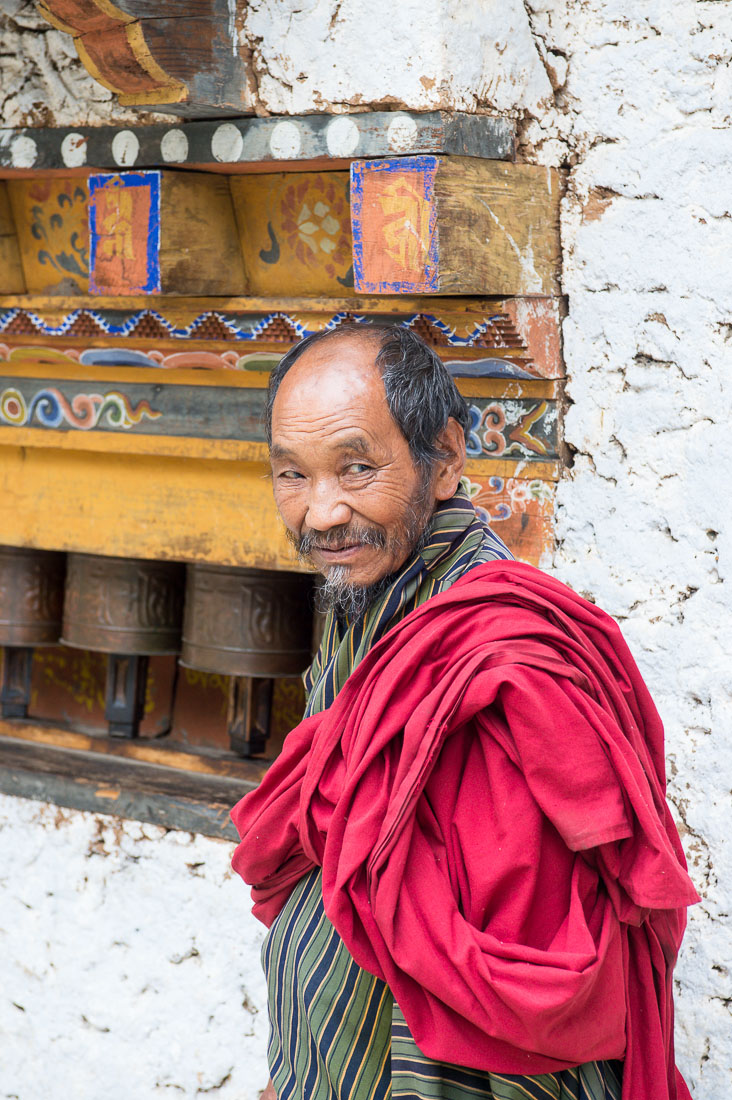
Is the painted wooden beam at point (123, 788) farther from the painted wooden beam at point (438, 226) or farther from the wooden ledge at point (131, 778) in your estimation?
the painted wooden beam at point (438, 226)

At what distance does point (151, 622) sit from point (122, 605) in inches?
2.5

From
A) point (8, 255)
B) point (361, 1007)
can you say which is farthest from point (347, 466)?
point (8, 255)

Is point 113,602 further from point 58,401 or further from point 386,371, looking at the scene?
point 386,371

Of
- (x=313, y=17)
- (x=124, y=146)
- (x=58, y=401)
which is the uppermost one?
(x=313, y=17)

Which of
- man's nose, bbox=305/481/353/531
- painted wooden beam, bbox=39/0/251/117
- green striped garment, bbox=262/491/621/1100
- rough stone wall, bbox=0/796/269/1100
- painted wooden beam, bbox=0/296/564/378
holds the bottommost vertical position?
rough stone wall, bbox=0/796/269/1100

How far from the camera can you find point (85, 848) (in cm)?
210

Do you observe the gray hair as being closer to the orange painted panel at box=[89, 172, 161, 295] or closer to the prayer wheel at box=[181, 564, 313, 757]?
the orange painted panel at box=[89, 172, 161, 295]

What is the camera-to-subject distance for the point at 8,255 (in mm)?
1945

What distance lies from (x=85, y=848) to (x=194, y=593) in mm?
506

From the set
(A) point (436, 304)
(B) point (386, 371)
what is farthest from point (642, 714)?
(A) point (436, 304)

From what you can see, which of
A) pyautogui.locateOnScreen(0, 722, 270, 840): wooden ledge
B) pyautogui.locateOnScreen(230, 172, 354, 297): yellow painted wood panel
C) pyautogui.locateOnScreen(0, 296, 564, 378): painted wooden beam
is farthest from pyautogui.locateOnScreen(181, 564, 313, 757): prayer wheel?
pyautogui.locateOnScreen(230, 172, 354, 297): yellow painted wood panel

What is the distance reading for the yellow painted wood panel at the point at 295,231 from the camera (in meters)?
1.63

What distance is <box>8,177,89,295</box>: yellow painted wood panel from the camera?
1857mm

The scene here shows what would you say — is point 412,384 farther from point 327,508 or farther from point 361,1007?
point 361,1007
